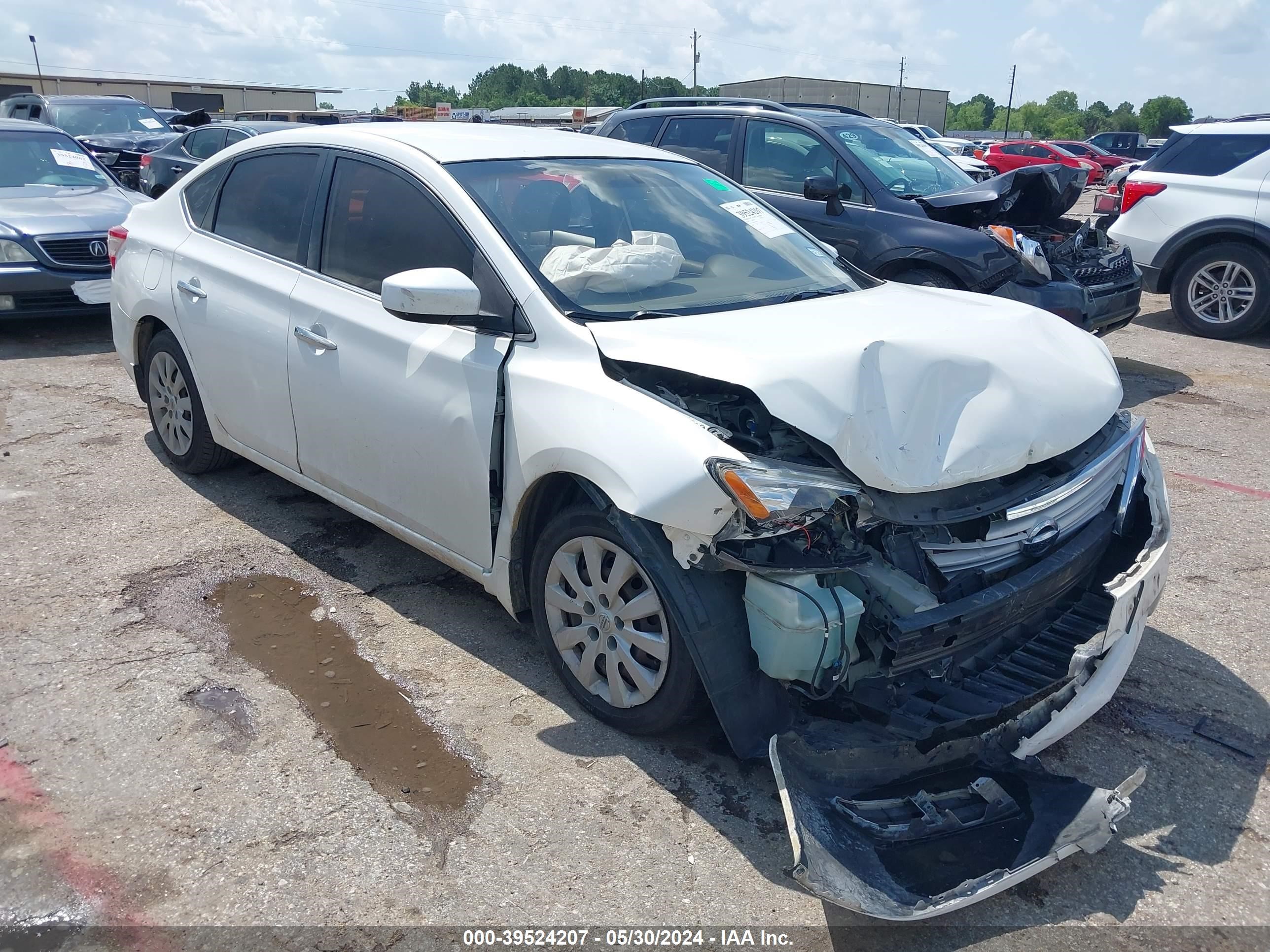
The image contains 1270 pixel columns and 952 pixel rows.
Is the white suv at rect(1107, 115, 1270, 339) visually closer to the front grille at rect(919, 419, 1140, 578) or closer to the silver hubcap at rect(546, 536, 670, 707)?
the front grille at rect(919, 419, 1140, 578)

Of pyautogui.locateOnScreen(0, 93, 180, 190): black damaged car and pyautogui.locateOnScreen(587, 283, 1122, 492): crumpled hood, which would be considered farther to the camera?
pyautogui.locateOnScreen(0, 93, 180, 190): black damaged car

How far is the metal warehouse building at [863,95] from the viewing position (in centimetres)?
6831

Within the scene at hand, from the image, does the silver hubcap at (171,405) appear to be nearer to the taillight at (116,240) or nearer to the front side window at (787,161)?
the taillight at (116,240)

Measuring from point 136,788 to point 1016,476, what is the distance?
2824mm

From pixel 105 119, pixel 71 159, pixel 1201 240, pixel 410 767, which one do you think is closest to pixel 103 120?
pixel 105 119

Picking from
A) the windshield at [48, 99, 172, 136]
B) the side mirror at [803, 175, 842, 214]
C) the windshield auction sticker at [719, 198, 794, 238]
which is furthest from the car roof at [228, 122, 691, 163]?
the windshield at [48, 99, 172, 136]

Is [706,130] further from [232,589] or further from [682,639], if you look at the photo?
[682,639]

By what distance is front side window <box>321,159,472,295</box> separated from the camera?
3.67 m

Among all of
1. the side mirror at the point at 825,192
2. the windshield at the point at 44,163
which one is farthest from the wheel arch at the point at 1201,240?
the windshield at the point at 44,163

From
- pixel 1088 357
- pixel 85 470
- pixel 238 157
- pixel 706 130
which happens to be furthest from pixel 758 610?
pixel 706 130

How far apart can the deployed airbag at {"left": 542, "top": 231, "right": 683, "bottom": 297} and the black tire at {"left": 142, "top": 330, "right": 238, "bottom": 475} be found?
90.5 inches

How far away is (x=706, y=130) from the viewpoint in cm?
830

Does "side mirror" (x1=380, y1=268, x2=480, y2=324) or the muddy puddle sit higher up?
"side mirror" (x1=380, y1=268, x2=480, y2=324)

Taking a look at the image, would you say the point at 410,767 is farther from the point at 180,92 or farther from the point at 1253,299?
the point at 180,92
